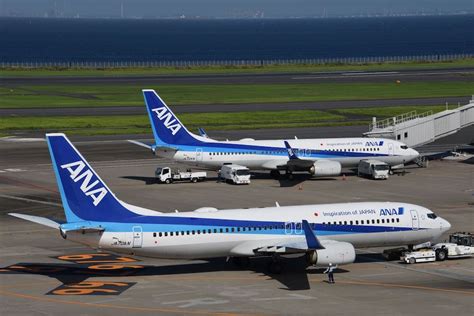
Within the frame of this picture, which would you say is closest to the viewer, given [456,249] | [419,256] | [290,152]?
[419,256]

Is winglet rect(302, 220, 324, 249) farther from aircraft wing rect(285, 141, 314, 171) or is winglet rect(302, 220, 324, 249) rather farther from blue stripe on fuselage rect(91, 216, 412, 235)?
aircraft wing rect(285, 141, 314, 171)

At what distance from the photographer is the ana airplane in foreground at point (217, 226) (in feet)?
200

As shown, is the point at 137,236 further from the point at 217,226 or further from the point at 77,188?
the point at 217,226

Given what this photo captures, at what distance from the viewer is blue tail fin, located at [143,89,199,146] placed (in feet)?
351

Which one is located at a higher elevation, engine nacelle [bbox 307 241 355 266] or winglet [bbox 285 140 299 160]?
winglet [bbox 285 140 299 160]

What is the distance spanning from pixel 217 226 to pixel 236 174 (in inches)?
1688

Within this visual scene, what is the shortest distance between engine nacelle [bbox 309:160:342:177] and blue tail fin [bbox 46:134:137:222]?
49.0 metres

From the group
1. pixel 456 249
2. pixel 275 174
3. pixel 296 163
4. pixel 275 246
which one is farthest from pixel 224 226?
pixel 275 174

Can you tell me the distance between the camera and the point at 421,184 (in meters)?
107

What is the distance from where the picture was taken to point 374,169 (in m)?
110

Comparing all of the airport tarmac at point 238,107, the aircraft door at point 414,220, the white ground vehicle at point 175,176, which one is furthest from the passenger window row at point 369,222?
the airport tarmac at point 238,107

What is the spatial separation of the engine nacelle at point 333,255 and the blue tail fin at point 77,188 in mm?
11869

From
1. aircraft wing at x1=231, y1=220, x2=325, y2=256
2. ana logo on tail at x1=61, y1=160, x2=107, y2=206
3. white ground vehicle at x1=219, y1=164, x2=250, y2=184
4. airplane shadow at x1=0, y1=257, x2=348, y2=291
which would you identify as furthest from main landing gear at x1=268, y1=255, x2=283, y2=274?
white ground vehicle at x1=219, y1=164, x2=250, y2=184

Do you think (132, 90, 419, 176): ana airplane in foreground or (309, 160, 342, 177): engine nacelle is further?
(309, 160, 342, 177): engine nacelle
